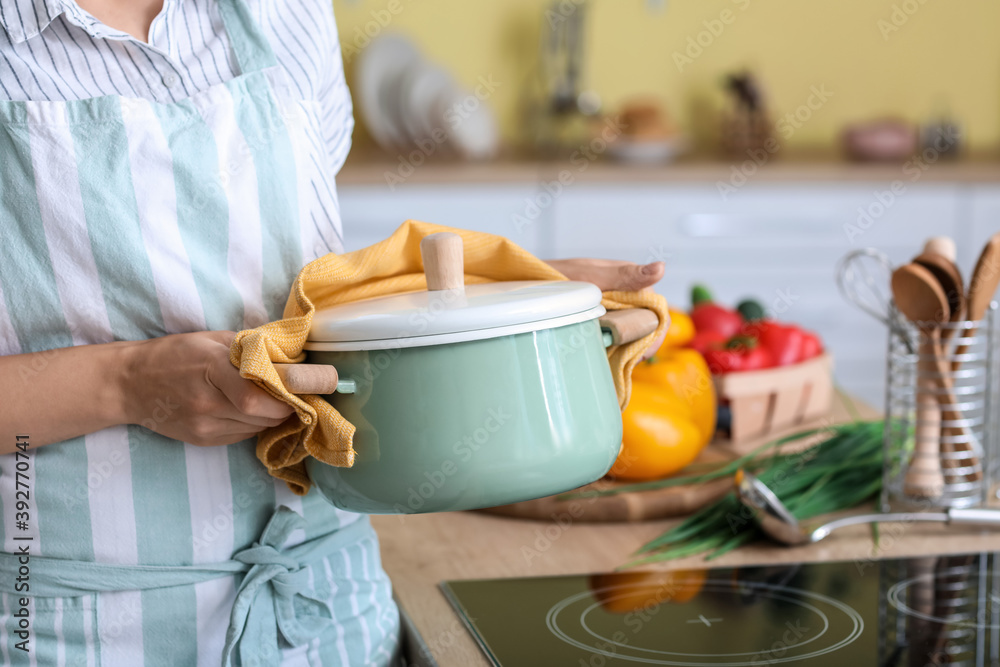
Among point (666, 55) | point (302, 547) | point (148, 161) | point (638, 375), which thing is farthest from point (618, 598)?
point (666, 55)

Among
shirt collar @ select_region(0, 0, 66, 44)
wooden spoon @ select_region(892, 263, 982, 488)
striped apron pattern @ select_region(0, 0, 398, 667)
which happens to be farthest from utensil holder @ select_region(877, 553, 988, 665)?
shirt collar @ select_region(0, 0, 66, 44)

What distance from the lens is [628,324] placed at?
675 millimetres

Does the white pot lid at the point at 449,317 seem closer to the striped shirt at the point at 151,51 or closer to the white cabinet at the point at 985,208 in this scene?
the striped shirt at the point at 151,51

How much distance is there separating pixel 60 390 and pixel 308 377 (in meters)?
0.18

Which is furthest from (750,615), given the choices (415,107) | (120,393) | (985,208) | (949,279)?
(985,208)

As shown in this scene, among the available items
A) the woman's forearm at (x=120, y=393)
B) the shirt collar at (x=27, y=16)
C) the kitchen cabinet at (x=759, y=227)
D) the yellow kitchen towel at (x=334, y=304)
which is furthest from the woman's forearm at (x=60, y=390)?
the kitchen cabinet at (x=759, y=227)

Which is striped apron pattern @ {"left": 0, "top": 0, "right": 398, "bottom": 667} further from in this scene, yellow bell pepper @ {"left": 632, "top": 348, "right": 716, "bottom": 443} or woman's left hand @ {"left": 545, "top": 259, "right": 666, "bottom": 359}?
yellow bell pepper @ {"left": 632, "top": 348, "right": 716, "bottom": 443}

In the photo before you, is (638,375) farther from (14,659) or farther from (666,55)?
(666,55)

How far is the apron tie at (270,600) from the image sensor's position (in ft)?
2.27

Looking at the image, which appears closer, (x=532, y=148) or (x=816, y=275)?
(x=816, y=275)

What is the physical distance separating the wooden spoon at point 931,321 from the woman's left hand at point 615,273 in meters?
0.32

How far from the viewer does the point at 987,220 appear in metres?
2.88

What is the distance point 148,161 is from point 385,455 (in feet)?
0.86

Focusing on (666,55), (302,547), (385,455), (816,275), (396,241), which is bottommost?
(816,275)
